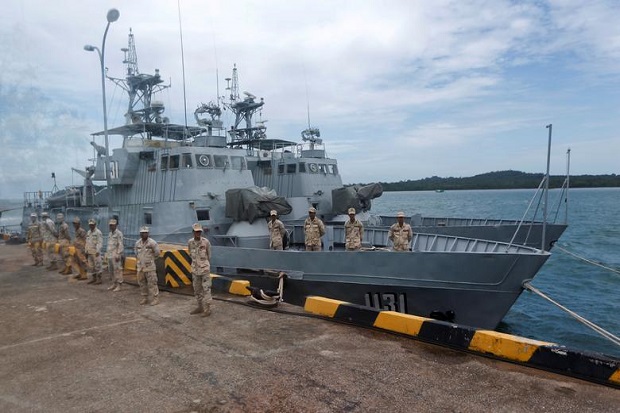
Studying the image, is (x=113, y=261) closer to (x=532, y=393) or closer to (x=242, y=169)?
(x=242, y=169)

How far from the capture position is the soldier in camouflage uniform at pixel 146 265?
8547 mm

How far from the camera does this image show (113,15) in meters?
13.5

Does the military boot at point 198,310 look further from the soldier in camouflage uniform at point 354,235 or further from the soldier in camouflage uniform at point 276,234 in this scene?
the soldier in camouflage uniform at point 354,235

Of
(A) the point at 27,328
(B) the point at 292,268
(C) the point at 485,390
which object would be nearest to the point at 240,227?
(B) the point at 292,268

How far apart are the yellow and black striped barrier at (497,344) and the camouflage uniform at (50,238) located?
10890mm

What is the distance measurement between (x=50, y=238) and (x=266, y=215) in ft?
24.4

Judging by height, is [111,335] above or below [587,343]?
above

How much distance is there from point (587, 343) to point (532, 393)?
32.0 feet

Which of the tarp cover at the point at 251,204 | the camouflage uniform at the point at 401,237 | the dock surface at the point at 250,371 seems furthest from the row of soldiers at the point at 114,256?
the camouflage uniform at the point at 401,237

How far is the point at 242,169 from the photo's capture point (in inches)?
613

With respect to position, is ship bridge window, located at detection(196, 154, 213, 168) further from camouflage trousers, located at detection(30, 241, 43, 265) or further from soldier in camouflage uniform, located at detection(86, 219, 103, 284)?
camouflage trousers, located at detection(30, 241, 43, 265)

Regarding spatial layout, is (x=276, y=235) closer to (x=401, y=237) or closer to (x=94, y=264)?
(x=401, y=237)

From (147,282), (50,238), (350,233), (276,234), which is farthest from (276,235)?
(50,238)

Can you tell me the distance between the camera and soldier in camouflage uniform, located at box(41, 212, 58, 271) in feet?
45.5
